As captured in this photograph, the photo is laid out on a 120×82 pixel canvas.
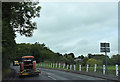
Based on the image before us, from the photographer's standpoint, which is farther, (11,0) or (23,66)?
(23,66)

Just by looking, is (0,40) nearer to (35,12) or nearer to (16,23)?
(16,23)

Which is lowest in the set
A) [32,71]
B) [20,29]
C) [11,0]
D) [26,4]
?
[32,71]

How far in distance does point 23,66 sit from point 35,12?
30.9 ft

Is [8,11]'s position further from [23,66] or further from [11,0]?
[23,66]

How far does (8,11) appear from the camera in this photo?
793 inches

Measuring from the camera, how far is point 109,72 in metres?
18.7

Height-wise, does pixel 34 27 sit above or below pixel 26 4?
below

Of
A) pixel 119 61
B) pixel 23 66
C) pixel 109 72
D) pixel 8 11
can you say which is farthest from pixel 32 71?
pixel 119 61

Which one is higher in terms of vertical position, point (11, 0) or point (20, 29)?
point (11, 0)

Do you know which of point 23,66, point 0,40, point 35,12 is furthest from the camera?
point 35,12

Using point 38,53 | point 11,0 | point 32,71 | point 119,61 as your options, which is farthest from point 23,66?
point 38,53

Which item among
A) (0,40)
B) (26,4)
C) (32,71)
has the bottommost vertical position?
(32,71)

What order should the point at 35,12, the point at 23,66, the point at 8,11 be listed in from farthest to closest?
1. the point at 35,12
2. the point at 23,66
3. the point at 8,11

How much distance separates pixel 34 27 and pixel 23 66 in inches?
303
